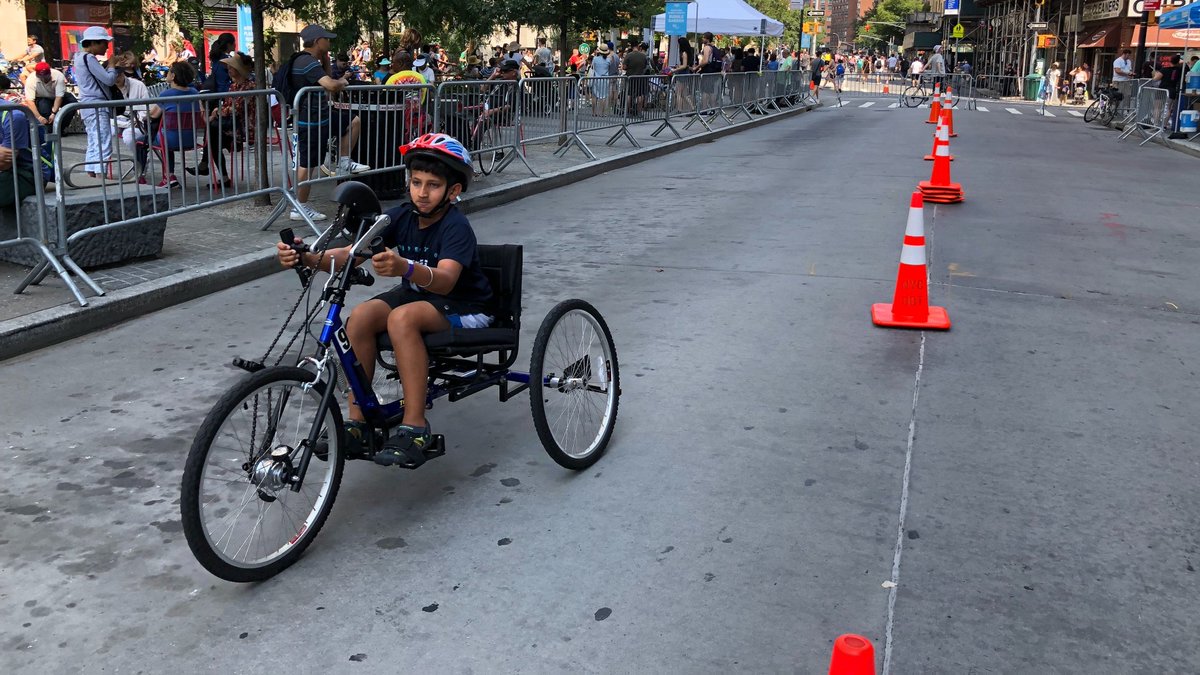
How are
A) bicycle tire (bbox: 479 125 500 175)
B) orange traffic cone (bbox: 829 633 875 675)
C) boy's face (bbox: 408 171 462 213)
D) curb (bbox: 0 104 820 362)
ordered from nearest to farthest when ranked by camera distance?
orange traffic cone (bbox: 829 633 875 675) → boy's face (bbox: 408 171 462 213) → curb (bbox: 0 104 820 362) → bicycle tire (bbox: 479 125 500 175)

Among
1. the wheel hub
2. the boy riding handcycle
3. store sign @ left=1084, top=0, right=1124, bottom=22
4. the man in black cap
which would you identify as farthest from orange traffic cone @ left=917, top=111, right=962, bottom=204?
store sign @ left=1084, top=0, right=1124, bottom=22

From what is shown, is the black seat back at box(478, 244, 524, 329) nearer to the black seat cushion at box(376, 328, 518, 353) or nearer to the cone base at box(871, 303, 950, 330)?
the black seat cushion at box(376, 328, 518, 353)

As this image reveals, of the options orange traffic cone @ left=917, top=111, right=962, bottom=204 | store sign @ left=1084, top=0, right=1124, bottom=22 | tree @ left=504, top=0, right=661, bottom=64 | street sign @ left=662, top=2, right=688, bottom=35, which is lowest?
orange traffic cone @ left=917, top=111, right=962, bottom=204

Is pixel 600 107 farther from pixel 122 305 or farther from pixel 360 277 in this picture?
pixel 360 277

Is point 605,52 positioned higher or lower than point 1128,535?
higher

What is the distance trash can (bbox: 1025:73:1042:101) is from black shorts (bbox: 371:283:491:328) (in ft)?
161

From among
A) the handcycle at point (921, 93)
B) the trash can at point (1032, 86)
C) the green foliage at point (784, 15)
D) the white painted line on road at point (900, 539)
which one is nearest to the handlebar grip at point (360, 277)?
the white painted line on road at point (900, 539)

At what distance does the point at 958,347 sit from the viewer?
6.62 metres

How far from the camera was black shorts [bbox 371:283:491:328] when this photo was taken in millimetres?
4273

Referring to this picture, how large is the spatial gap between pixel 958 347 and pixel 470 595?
4.12 meters

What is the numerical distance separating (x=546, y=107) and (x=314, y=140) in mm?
5353

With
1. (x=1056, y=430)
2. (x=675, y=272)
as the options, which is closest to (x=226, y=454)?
(x=1056, y=430)

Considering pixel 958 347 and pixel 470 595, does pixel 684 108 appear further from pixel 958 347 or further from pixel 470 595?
pixel 470 595

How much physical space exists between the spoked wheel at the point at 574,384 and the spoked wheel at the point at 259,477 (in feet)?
2.91
